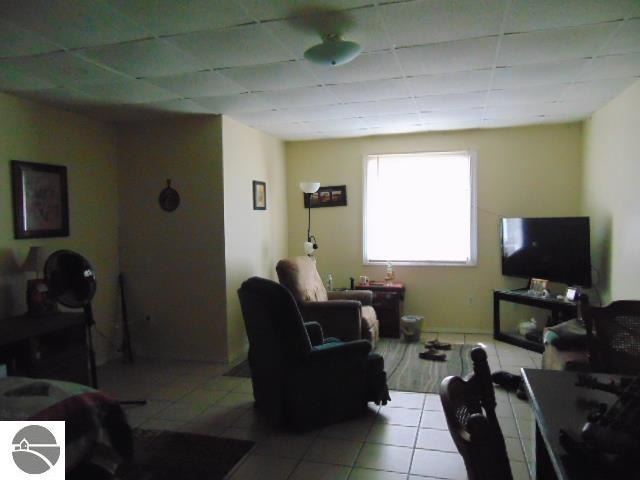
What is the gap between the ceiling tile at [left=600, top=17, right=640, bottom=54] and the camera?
243cm

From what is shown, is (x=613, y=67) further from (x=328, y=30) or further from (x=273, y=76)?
(x=273, y=76)

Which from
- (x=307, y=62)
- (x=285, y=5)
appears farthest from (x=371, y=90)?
(x=285, y=5)

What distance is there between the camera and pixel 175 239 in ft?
14.6

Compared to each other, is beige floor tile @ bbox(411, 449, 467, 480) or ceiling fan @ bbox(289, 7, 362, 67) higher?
ceiling fan @ bbox(289, 7, 362, 67)

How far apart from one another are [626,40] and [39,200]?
4.25 metres

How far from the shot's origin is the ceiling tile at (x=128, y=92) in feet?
10.8

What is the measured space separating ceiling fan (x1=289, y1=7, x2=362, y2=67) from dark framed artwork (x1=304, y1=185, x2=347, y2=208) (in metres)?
3.19

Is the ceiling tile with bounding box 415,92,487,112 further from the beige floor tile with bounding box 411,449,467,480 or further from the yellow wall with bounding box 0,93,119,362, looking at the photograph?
the yellow wall with bounding box 0,93,119,362

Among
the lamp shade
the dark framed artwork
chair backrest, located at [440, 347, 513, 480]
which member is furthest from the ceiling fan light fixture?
the dark framed artwork

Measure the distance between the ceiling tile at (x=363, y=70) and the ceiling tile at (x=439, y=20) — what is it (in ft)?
0.79

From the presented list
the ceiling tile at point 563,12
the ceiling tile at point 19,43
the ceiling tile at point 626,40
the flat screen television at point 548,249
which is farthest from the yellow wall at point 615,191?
the ceiling tile at point 19,43

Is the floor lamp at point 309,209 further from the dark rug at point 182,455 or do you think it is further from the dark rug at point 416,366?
the dark rug at point 182,455

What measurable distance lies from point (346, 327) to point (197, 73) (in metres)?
2.49

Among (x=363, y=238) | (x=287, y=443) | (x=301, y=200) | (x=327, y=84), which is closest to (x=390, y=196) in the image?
(x=363, y=238)
